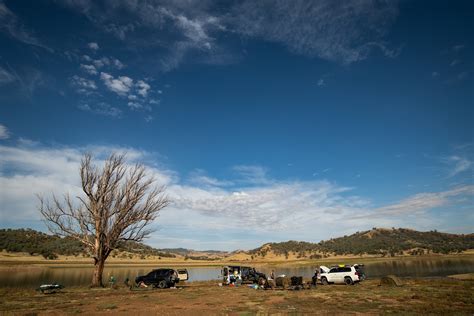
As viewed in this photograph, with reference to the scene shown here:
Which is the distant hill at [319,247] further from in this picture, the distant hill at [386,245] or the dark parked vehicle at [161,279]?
the dark parked vehicle at [161,279]

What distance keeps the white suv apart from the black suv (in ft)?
52.6

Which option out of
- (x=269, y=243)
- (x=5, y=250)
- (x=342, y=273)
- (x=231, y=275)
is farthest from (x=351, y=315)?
(x=269, y=243)

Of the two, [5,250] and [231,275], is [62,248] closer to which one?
[5,250]

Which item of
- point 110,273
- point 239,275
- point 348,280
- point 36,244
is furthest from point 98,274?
point 36,244

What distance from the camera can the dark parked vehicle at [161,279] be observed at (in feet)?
103

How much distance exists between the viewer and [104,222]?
109 feet

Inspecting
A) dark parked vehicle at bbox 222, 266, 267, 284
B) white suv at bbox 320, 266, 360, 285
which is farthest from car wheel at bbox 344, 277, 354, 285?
dark parked vehicle at bbox 222, 266, 267, 284

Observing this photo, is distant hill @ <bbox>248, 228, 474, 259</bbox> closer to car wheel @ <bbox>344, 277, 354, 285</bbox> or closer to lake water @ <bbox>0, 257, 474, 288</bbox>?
lake water @ <bbox>0, 257, 474, 288</bbox>

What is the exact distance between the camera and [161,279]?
31438 mm

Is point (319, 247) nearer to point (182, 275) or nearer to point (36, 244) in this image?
point (36, 244)

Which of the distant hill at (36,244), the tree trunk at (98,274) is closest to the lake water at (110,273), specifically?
the tree trunk at (98,274)

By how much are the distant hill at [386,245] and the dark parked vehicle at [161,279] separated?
310 ft

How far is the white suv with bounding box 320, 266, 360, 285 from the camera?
3092 centimetres

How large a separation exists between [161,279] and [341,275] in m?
18.8
